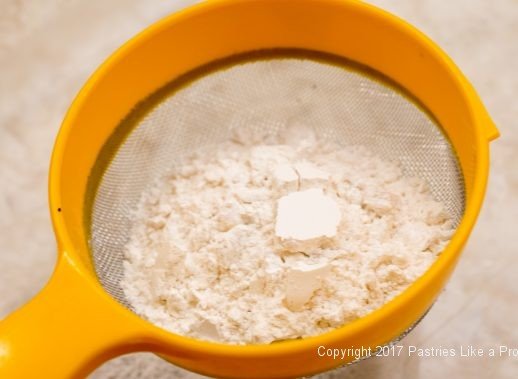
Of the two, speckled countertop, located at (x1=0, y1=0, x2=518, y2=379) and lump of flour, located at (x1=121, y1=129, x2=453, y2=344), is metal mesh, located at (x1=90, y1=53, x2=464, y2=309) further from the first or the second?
speckled countertop, located at (x1=0, y1=0, x2=518, y2=379)

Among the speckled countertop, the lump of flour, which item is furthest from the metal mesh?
the speckled countertop

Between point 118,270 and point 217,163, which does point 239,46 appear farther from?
point 118,270

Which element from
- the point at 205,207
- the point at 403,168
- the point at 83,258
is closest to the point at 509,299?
the point at 403,168

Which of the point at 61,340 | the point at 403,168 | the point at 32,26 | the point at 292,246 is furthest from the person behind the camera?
the point at 32,26

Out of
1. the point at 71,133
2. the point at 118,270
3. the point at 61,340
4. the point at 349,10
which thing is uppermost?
the point at 349,10

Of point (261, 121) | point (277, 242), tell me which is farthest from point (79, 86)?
point (277, 242)

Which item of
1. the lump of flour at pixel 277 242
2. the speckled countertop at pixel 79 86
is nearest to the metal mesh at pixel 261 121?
the lump of flour at pixel 277 242
